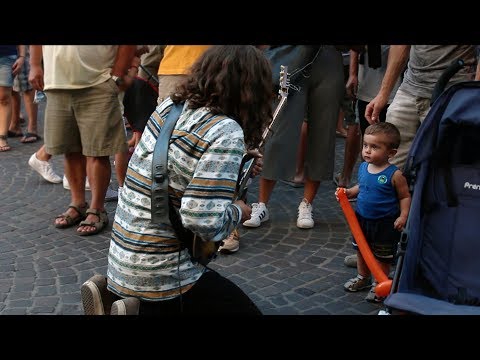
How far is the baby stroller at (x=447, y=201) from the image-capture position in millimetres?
3189

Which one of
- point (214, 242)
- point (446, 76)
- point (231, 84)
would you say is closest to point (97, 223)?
point (214, 242)

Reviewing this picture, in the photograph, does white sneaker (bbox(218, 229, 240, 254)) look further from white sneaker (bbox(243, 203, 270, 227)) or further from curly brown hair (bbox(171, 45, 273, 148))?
curly brown hair (bbox(171, 45, 273, 148))

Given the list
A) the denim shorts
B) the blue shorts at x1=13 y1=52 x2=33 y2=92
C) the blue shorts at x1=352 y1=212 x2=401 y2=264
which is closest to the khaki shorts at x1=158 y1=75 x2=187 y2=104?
the blue shorts at x1=352 y1=212 x2=401 y2=264

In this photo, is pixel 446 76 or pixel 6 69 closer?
pixel 446 76

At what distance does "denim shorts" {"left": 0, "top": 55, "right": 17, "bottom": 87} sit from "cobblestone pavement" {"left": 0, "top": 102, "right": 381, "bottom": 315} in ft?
7.29

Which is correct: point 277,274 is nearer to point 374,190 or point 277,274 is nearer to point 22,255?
point 374,190

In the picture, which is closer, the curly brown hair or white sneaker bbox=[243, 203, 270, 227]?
the curly brown hair

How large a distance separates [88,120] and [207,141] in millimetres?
2671

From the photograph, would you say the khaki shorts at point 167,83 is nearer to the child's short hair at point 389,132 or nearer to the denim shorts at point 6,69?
the child's short hair at point 389,132

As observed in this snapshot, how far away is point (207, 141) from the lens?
250cm

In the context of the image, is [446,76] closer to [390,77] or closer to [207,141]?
[390,77]

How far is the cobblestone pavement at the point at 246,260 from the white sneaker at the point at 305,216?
0.16 ft

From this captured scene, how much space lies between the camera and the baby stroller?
3189mm
